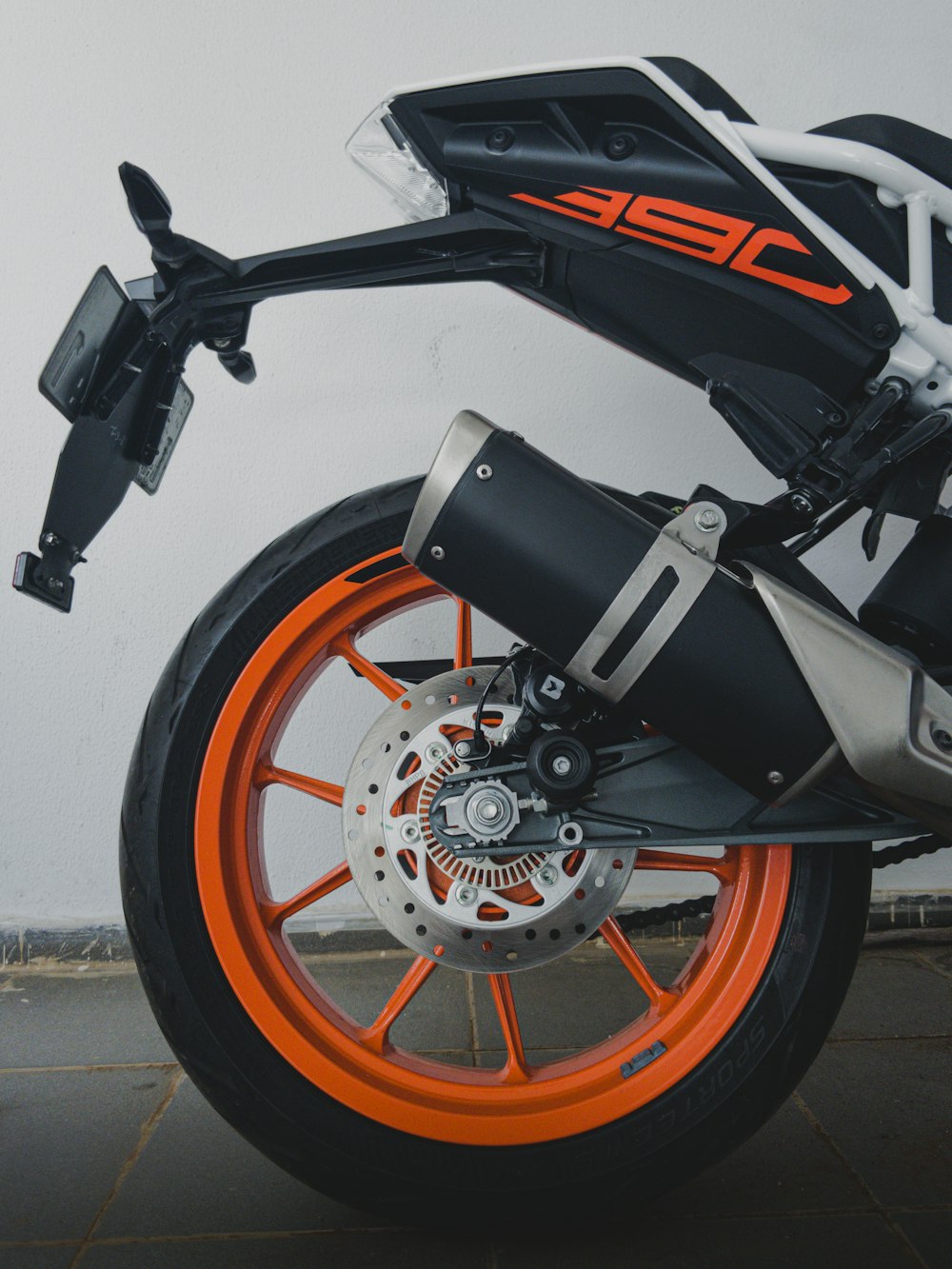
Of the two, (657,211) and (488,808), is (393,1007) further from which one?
(657,211)

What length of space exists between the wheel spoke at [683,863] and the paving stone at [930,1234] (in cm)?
39

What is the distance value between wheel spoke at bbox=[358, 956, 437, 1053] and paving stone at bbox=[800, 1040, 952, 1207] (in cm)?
54

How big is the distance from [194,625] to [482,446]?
401 mm

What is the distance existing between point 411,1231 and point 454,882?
0.37m

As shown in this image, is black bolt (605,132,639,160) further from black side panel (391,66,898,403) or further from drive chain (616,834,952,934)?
drive chain (616,834,952,934)

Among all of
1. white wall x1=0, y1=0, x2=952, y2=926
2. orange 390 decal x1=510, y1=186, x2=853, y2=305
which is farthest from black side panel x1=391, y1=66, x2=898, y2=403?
white wall x1=0, y1=0, x2=952, y2=926

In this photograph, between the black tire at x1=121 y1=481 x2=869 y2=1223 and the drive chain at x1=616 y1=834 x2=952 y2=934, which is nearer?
the black tire at x1=121 y1=481 x2=869 y2=1223

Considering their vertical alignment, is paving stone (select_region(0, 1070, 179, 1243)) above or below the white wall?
below

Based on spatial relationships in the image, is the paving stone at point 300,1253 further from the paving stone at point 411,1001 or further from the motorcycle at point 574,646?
the paving stone at point 411,1001

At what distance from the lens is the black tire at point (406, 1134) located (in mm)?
973

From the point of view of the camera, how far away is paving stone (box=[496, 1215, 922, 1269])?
96cm

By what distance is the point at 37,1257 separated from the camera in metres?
0.99

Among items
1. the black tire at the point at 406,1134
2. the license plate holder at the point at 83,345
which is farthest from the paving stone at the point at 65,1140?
the license plate holder at the point at 83,345

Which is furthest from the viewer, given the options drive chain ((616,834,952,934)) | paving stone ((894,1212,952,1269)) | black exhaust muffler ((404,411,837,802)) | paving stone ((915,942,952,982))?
paving stone ((915,942,952,982))
